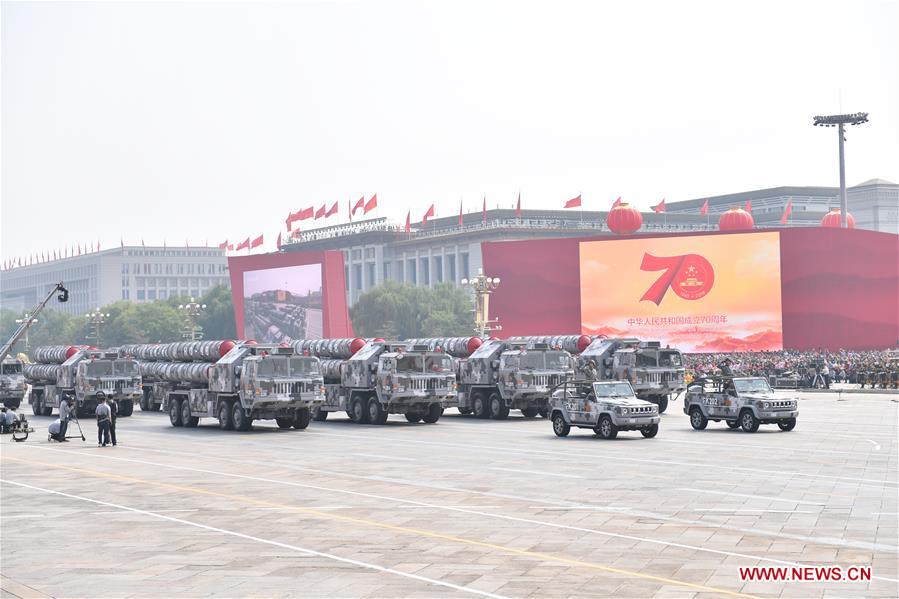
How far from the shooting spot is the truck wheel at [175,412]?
46781 mm

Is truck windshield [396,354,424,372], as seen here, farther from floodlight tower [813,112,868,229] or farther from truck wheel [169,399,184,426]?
floodlight tower [813,112,868,229]

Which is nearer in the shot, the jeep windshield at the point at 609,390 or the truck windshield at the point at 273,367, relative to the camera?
the jeep windshield at the point at 609,390

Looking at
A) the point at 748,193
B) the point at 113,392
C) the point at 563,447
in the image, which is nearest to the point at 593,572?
the point at 563,447

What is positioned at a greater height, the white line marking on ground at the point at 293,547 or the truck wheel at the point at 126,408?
the white line marking on ground at the point at 293,547

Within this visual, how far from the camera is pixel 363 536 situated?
18.5 metres

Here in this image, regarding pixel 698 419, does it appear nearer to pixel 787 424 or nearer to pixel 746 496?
pixel 787 424

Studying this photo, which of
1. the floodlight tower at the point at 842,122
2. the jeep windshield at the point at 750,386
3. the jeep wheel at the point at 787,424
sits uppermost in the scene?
the floodlight tower at the point at 842,122

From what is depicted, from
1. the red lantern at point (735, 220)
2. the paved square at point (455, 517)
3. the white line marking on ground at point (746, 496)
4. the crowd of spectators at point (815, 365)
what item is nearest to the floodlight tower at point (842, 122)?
the red lantern at point (735, 220)

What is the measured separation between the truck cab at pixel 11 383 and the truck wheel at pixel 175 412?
18454 millimetres

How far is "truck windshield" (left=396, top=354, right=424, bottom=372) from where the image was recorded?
44.5 meters

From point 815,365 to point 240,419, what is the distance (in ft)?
126

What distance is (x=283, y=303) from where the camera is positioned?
12750cm

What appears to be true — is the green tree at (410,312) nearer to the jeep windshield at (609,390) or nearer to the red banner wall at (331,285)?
the red banner wall at (331,285)

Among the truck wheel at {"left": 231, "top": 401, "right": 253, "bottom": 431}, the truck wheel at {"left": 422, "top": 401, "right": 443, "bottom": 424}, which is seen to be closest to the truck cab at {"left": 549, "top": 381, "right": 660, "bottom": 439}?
the truck wheel at {"left": 422, "top": 401, "right": 443, "bottom": 424}
